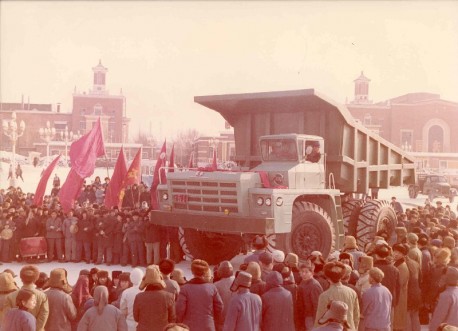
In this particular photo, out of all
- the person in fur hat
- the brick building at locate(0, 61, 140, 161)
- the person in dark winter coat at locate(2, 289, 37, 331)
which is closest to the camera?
the person in dark winter coat at locate(2, 289, 37, 331)

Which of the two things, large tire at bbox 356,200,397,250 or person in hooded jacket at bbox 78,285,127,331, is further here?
large tire at bbox 356,200,397,250

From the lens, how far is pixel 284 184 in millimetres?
11531

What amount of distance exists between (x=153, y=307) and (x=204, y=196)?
17.6 ft

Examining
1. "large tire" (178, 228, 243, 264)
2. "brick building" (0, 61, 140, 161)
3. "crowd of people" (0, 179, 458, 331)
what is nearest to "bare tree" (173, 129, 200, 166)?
"brick building" (0, 61, 140, 161)

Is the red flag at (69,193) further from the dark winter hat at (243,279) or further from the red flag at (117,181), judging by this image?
the dark winter hat at (243,279)

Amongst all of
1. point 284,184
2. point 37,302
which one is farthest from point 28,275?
point 284,184

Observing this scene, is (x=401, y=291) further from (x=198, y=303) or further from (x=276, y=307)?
(x=198, y=303)

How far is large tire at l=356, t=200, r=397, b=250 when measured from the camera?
13.6 meters

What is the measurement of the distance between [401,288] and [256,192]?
3643mm

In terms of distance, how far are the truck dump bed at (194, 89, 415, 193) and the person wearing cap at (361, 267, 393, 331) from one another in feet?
18.6

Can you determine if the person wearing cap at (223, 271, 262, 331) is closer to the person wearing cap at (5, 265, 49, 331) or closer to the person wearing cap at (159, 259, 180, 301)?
the person wearing cap at (159, 259, 180, 301)

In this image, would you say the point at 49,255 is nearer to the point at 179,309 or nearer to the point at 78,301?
the point at 78,301

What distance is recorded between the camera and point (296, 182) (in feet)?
38.3

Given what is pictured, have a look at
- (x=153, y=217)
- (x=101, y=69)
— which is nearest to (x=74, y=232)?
(x=153, y=217)
